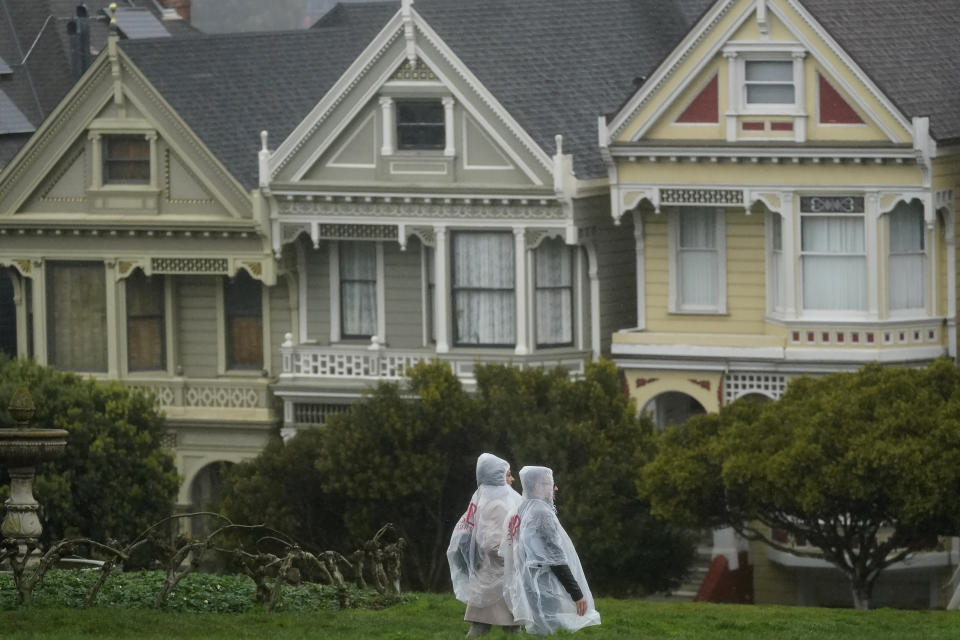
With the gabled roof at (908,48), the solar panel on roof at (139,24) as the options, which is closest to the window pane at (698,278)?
the gabled roof at (908,48)

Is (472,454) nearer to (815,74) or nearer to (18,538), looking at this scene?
(815,74)

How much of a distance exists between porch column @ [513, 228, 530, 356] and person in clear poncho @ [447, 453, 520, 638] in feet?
74.4

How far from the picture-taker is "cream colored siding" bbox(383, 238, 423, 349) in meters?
53.0

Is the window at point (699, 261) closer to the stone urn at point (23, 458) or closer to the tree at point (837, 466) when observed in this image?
the tree at point (837, 466)

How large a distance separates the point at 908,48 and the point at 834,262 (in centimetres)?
369

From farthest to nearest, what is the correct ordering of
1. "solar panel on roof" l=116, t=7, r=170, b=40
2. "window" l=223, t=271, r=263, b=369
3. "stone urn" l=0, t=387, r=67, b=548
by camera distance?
"solar panel on roof" l=116, t=7, r=170, b=40 → "window" l=223, t=271, r=263, b=369 → "stone urn" l=0, t=387, r=67, b=548

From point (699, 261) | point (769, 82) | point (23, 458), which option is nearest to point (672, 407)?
point (699, 261)

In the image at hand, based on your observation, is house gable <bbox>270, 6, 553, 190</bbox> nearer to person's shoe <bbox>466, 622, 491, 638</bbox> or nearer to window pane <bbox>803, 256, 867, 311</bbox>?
window pane <bbox>803, 256, 867, 311</bbox>

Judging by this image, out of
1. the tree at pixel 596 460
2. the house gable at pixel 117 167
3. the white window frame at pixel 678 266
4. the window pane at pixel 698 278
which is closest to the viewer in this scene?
the tree at pixel 596 460

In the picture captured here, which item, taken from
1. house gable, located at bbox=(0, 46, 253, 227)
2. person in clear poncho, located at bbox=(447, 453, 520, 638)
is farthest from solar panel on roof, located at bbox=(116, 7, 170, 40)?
person in clear poncho, located at bbox=(447, 453, 520, 638)

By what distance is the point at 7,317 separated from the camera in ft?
188

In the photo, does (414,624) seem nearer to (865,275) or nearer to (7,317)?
(865,275)

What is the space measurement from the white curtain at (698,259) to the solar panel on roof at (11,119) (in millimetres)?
17143

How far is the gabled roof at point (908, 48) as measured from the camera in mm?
47375
